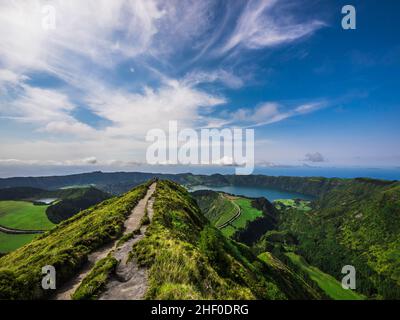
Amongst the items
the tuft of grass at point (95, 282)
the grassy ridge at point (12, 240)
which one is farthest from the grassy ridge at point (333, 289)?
the grassy ridge at point (12, 240)

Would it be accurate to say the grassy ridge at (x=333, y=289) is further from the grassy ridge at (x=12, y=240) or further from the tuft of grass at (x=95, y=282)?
the grassy ridge at (x=12, y=240)

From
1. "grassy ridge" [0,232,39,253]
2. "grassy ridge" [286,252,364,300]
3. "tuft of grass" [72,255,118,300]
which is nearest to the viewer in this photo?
"tuft of grass" [72,255,118,300]

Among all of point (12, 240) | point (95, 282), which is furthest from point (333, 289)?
point (12, 240)

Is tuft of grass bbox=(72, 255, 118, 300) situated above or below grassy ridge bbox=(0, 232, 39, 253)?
above

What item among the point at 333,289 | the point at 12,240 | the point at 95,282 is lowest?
the point at 333,289

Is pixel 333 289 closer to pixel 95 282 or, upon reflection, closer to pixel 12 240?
pixel 95 282

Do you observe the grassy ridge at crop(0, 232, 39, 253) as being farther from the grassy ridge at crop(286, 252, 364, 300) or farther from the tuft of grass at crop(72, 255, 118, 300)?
the grassy ridge at crop(286, 252, 364, 300)

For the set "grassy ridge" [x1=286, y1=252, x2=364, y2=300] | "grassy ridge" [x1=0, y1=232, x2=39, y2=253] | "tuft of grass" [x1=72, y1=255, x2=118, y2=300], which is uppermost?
"tuft of grass" [x1=72, y1=255, x2=118, y2=300]

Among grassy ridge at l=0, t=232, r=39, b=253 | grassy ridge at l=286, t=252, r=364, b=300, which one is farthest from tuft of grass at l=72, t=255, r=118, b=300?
grassy ridge at l=286, t=252, r=364, b=300
